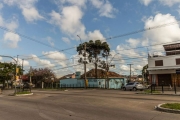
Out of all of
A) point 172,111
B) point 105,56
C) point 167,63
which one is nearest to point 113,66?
point 105,56

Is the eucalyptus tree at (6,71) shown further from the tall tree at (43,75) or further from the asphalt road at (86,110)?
the asphalt road at (86,110)

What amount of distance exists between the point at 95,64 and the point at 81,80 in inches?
291

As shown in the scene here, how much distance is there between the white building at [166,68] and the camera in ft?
136

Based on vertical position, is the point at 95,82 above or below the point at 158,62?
below

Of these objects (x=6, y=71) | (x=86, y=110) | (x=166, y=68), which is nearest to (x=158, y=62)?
(x=166, y=68)

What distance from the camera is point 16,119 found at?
962 cm

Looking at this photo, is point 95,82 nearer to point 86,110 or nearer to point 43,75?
point 43,75

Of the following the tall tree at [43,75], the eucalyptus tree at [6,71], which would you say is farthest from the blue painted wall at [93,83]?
the eucalyptus tree at [6,71]

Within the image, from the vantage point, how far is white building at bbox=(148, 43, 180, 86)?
136 ft

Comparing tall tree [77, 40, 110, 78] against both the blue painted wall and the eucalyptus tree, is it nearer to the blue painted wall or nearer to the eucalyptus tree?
the blue painted wall

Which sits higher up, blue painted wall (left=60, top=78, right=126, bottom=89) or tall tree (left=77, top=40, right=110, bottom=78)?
tall tree (left=77, top=40, right=110, bottom=78)

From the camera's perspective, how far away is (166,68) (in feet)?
137

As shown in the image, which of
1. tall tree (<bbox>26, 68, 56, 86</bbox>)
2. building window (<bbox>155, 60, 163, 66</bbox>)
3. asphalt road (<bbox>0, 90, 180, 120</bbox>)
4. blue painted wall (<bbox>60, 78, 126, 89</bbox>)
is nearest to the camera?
asphalt road (<bbox>0, 90, 180, 120</bbox>)

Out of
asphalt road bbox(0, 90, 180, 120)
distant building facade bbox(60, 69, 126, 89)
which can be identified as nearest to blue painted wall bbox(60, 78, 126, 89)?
distant building facade bbox(60, 69, 126, 89)
